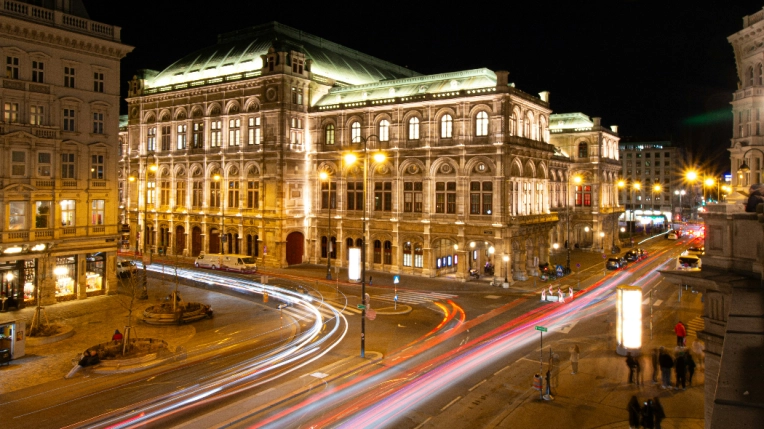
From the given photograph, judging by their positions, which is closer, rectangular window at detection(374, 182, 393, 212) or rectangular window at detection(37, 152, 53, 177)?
rectangular window at detection(37, 152, 53, 177)

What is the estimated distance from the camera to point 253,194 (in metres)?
59.2

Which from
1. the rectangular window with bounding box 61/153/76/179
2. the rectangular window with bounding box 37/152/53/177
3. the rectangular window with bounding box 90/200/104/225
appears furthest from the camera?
the rectangular window with bounding box 90/200/104/225

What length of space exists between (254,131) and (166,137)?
15.0 m

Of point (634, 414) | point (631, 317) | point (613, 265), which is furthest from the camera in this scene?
point (613, 265)

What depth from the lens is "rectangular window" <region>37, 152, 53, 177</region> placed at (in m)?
36.5

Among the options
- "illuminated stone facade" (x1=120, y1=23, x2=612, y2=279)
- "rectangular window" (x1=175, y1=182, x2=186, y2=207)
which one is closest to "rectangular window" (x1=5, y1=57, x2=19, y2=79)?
"illuminated stone facade" (x1=120, y1=23, x2=612, y2=279)

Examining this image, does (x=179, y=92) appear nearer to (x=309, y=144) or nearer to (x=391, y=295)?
(x=309, y=144)

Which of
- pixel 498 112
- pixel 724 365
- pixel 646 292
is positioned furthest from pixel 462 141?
pixel 724 365

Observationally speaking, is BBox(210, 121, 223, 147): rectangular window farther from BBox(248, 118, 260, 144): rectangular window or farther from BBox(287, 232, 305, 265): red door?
BBox(287, 232, 305, 265): red door

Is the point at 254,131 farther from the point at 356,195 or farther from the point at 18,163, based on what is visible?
the point at 18,163

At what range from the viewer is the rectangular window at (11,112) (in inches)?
1379

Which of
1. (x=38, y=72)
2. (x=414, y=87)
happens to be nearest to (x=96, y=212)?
(x=38, y=72)

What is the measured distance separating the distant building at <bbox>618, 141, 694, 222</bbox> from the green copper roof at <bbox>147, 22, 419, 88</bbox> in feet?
316

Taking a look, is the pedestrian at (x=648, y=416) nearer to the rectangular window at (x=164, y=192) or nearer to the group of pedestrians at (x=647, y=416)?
the group of pedestrians at (x=647, y=416)
